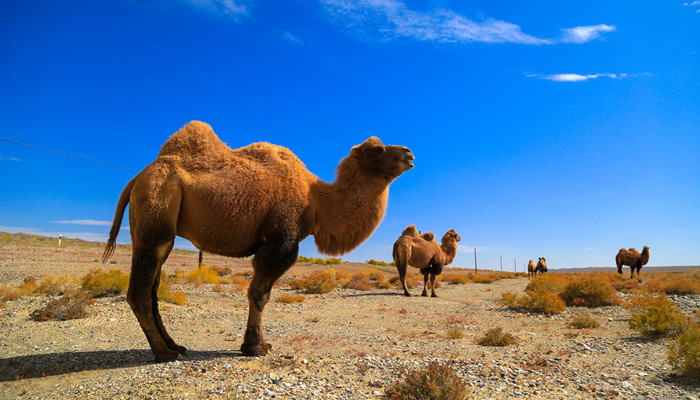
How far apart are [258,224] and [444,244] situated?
17.5 metres

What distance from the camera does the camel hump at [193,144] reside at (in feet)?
21.2

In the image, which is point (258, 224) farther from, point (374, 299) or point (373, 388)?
point (374, 299)

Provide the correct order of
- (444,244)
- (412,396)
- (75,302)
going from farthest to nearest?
1. (444,244)
2. (75,302)
3. (412,396)

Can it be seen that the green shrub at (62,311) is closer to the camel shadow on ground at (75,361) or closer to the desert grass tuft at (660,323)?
the camel shadow on ground at (75,361)

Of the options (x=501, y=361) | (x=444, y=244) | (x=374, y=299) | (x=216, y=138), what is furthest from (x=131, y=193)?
(x=444, y=244)

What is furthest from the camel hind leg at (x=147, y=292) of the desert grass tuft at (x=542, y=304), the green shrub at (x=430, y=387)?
the desert grass tuft at (x=542, y=304)

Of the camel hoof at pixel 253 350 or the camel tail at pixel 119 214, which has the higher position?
the camel tail at pixel 119 214

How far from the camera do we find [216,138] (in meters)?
6.89

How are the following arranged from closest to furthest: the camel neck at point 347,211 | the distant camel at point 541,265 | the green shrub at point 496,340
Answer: the camel neck at point 347,211 → the green shrub at point 496,340 → the distant camel at point 541,265

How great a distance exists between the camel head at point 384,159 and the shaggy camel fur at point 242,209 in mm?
18

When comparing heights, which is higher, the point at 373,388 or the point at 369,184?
the point at 369,184

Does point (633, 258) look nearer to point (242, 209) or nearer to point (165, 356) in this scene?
point (242, 209)

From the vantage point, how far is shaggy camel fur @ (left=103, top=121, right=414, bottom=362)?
5.82 m

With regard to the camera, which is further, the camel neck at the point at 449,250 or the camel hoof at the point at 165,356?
the camel neck at the point at 449,250
